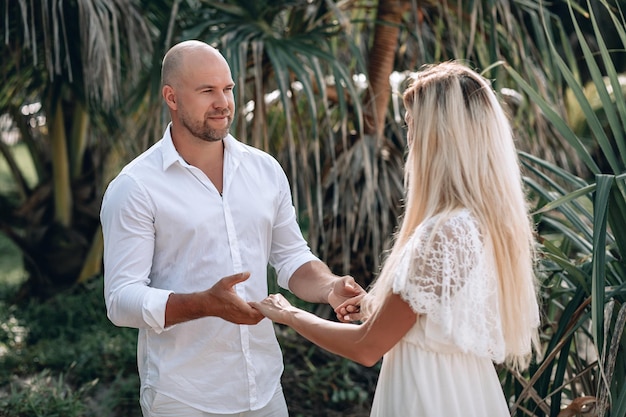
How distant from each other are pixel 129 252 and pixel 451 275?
0.98m

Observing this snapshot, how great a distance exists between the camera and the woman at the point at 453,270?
216 centimetres

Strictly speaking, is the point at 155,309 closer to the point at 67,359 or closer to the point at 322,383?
the point at 322,383

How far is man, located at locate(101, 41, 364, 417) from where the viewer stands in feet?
8.57

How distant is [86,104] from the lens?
5457 mm

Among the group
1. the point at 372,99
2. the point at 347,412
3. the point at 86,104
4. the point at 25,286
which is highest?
the point at 86,104

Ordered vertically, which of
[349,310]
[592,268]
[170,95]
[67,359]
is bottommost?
[67,359]

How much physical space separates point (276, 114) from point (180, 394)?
3.05 m

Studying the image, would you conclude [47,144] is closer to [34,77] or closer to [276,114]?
[34,77]

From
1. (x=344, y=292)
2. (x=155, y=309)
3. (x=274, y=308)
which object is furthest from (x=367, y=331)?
(x=155, y=309)

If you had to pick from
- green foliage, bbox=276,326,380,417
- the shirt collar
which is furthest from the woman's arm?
green foliage, bbox=276,326,380,417

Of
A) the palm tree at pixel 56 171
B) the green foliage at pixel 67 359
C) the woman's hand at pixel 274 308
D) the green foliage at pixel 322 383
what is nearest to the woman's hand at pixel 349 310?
the woman's hand at pixel 274 308

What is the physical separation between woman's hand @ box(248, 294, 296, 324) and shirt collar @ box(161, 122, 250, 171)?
504 mm

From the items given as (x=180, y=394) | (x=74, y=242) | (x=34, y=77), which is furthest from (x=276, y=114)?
(x=180, y=394)

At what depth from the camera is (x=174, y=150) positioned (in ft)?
9.05
